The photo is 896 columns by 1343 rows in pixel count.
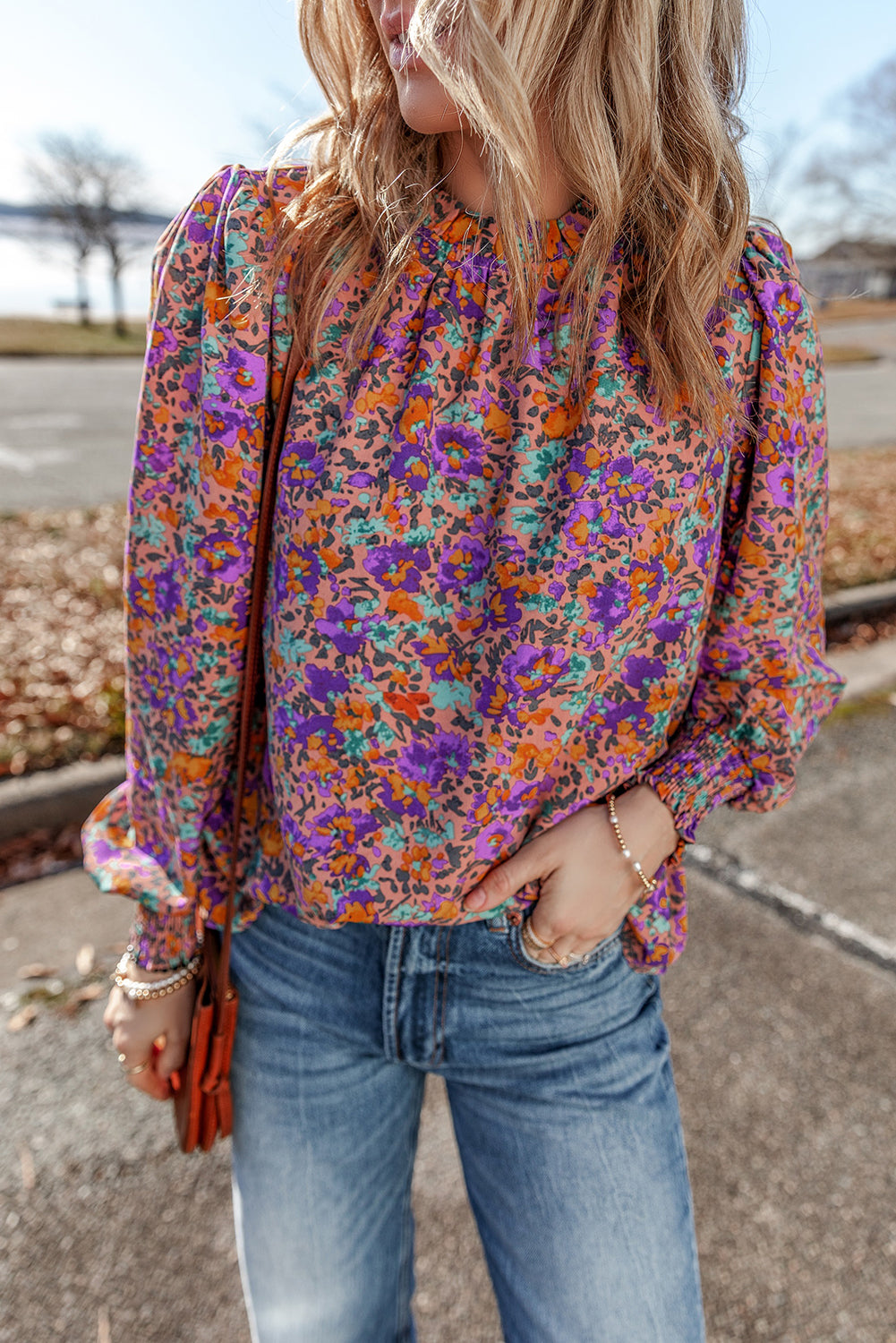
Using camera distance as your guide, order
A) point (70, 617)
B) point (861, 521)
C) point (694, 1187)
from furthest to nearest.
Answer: point (861, 521) < point (70, 617) < point (694, 1187)

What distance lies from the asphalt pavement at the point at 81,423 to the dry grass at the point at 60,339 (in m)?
0.86

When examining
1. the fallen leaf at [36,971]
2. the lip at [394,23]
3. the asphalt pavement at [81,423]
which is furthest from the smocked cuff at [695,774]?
the asphalt pavement at [81,423]

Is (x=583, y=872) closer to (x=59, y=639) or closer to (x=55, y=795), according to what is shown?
(x=55, y=795)

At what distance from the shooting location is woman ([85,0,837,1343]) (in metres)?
1.09

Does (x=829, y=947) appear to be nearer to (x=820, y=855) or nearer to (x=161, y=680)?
(x=820, y=855)

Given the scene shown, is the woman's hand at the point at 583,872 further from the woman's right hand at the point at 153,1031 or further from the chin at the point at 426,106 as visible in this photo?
the chin at the point at 426,106

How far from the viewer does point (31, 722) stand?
3.43m

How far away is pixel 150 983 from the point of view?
4.34ft

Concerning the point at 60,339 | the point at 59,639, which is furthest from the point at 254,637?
the point at 60,339

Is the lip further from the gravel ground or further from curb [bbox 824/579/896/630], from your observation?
curb [bbox 824/579/896/630]

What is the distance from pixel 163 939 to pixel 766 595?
3.10 feet

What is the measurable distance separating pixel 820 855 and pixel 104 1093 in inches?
92.3

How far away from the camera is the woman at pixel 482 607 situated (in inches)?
42.9

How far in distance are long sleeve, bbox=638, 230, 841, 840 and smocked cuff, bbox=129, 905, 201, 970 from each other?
676mm
